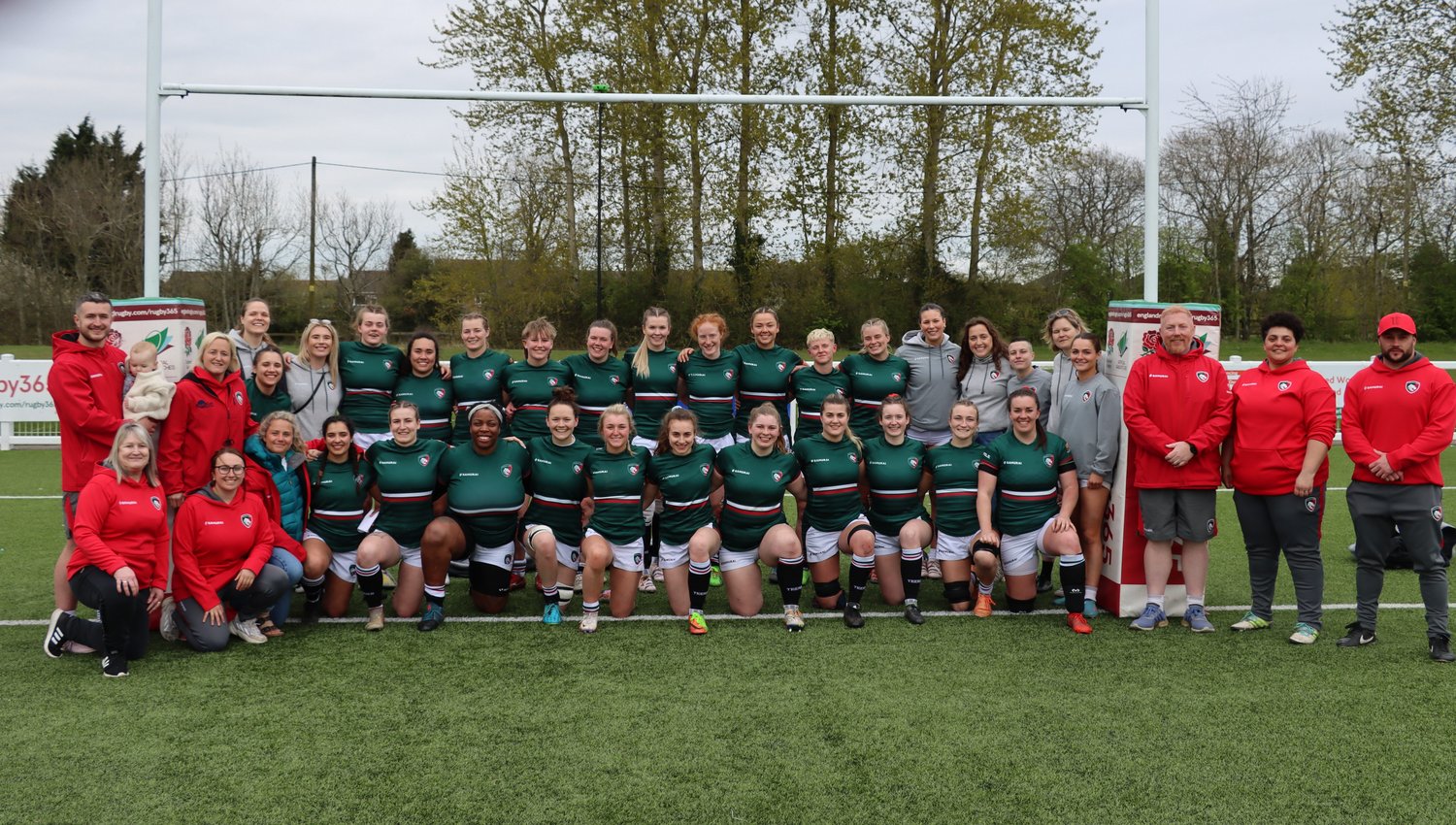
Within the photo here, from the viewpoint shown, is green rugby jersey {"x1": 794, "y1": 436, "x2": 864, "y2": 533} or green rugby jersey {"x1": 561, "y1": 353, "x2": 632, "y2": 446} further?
green rugby jersey {"x1": 561, "y1": 353, "x2": 632, "y2": 446}

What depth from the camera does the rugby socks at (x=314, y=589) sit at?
5.19 meters

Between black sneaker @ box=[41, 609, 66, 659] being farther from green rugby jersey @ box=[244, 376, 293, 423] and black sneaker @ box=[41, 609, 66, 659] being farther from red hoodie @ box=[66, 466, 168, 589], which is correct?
green rugby jersey @ box=[244, 376, 293, 423]

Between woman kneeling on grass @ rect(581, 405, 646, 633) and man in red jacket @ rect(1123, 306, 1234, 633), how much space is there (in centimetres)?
251

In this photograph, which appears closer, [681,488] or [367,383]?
[681,488]

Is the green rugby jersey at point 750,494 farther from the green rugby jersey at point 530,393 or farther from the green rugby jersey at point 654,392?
the green rugby jersey at point 530,393

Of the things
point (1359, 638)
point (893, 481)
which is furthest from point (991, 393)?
point (1359, 638)

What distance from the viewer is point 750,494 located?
534 centimetres

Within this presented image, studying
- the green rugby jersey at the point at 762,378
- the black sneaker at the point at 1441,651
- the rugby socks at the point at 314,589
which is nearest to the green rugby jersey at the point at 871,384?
the green rugby jersey at the point at 762,378

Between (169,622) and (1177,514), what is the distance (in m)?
4.93

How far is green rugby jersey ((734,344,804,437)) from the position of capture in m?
6.05

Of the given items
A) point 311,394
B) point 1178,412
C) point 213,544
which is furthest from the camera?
point 311,394

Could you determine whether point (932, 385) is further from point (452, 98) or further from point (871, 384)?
point (452, 98)

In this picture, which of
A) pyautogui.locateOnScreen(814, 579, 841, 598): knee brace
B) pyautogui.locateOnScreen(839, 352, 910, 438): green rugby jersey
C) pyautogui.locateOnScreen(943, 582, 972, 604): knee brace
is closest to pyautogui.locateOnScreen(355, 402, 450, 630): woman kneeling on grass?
pyautogui.locateOnScreen(814, 579, 841, 598): knee brace

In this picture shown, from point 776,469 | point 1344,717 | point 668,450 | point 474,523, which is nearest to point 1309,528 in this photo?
point 1344,717
